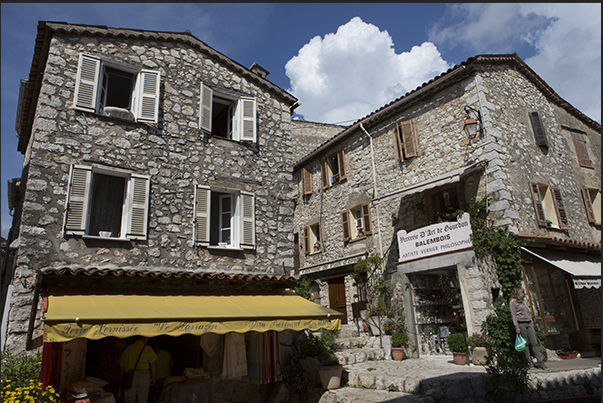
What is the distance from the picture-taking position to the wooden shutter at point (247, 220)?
31.3ft

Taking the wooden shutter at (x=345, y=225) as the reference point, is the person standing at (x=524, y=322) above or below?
below

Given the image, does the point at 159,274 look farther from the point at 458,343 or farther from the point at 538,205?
the point at 538,205

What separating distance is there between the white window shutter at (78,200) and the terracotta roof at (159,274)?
924mm

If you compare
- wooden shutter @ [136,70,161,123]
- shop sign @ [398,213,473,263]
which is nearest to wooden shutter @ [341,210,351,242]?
shop sign @ [398,213,473,263]

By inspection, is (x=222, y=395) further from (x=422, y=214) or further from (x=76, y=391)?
(x=422, y=214)

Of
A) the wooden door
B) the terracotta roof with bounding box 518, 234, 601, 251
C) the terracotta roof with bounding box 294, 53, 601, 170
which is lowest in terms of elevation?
the wooden door

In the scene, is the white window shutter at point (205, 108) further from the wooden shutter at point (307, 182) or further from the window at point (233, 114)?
the wooden shutter at point (307, 182)

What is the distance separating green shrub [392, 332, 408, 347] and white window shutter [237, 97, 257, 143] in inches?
280

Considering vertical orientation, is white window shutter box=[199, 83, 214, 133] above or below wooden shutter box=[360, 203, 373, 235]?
above

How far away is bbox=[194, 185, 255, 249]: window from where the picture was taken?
9.14 metres

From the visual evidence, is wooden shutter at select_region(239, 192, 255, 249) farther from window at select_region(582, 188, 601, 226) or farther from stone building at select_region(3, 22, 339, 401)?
window at select_region(582, 188, 601, 226)

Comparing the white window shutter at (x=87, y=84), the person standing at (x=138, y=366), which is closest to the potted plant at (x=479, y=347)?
the person standing at (x=138, y=366)

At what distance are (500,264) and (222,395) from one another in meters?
7.95

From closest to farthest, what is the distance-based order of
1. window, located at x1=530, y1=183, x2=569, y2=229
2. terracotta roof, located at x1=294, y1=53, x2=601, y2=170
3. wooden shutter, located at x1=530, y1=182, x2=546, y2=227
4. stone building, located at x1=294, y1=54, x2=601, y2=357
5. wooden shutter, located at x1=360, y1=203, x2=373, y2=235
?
1. stone building, located at x1=294, y1=54, x2=601, y2=357
2. wooden shutter, located at x1=530, y1=182, x2=546, y2=227
3. window, located at x1=530, y1=183, x2=569, y2=229
4. terracotta roof, located at x1=294, y1=53, x2=601, y2=170
5. wooden shutter, located at x1=360, y1=203, x2=373, y2=235
